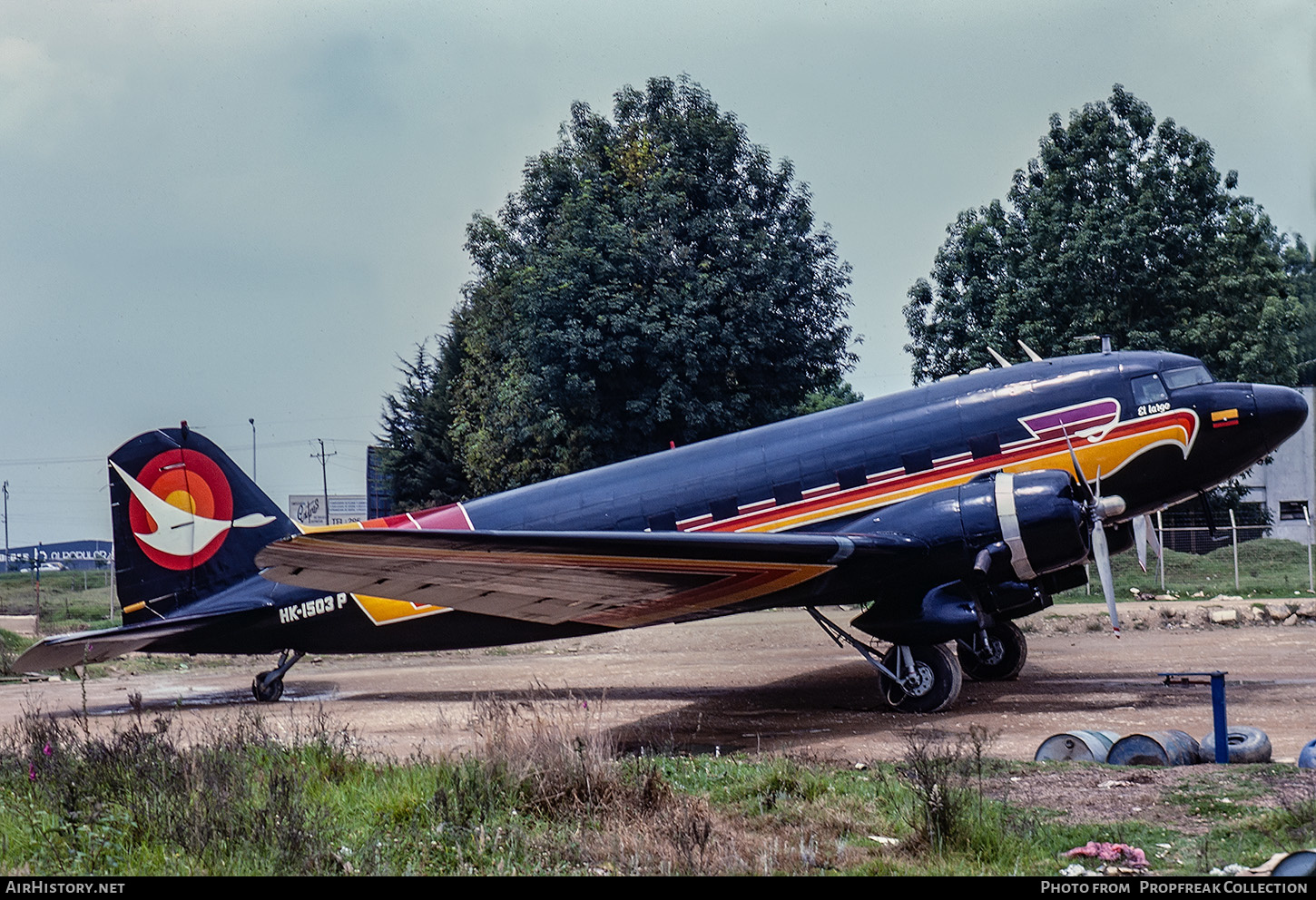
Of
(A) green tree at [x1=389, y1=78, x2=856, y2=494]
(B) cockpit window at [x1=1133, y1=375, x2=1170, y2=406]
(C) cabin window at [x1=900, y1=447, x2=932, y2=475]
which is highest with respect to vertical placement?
(A) green tree at [x1=389, y1=78, x2=856, y2=494]

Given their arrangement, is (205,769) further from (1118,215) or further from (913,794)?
(1118,215)

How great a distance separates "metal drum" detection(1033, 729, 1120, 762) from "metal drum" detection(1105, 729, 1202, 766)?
→ 0.14 metres

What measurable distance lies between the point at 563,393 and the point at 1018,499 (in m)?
19.7

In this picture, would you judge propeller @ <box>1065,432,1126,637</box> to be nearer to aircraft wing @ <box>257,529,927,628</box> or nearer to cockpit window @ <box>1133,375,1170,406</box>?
cockpit window @ <box>1133,375,1170,406</box>

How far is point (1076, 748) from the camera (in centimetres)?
985

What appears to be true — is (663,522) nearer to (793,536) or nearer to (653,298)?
(793,536)

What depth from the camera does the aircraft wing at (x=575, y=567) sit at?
1008 centimetres

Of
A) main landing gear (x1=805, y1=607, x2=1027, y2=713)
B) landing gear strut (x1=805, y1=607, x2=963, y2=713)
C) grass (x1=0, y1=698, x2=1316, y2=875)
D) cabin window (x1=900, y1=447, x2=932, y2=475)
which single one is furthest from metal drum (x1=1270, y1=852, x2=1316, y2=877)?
cabin window (x1=900, y1=447, x2=932, y2=475)

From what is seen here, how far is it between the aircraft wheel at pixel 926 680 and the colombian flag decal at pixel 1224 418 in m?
4.62

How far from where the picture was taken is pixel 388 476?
4856 cm

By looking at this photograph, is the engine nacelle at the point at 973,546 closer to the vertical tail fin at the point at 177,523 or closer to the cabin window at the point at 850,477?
the cabin window at the point at 850,477

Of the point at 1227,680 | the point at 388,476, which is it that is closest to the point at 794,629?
the point at 1227,680

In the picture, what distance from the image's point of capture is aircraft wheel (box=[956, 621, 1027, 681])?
1636 centimetres

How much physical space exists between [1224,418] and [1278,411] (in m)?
0.72
